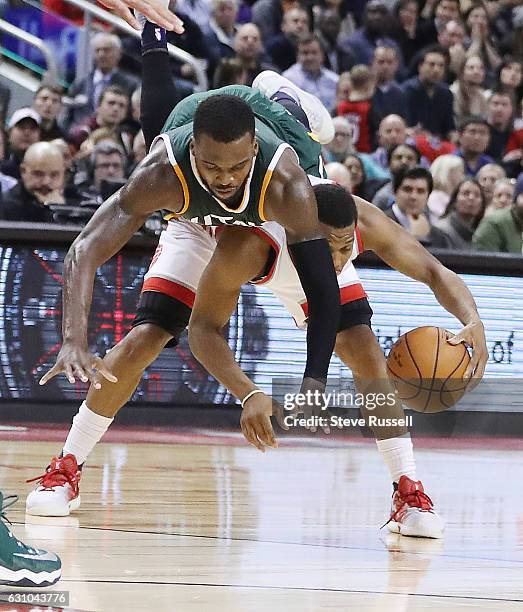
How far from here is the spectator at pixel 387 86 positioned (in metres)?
11.6

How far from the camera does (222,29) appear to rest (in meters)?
11.8

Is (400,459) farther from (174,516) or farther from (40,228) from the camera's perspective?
(40,228)

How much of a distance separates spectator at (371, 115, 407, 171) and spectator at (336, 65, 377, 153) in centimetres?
40

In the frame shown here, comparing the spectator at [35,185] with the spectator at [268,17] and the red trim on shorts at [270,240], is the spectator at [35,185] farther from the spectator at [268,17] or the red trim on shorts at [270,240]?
the spectator at [268,17]

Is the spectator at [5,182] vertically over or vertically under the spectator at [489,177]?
under

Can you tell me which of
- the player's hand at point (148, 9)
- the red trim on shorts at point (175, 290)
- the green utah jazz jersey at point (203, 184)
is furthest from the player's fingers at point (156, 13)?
the red trim on shorts at point (175, 290)

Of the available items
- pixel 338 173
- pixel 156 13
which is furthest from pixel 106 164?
pixel 156 13

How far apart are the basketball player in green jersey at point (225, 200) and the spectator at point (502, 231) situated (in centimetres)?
516

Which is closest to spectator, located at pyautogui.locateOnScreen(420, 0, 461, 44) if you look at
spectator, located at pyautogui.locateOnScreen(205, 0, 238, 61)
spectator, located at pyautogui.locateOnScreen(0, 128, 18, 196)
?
spectator, located at pyautogui.locateOnScreen(205, 0, 238, 61)

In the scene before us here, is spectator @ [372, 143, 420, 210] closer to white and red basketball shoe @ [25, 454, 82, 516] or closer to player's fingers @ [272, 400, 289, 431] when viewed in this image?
white and red basketball shoe @ [25, 454, 82, 516]

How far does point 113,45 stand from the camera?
10.7m

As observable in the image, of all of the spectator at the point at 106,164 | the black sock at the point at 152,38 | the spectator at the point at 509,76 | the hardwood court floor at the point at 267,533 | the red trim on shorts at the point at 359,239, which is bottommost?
the hardwood court floor at the point at 267,533

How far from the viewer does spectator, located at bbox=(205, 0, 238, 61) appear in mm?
11539

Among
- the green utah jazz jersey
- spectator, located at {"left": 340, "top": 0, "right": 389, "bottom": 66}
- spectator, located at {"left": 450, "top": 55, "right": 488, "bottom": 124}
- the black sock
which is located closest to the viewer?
the green utah jazz jersey
